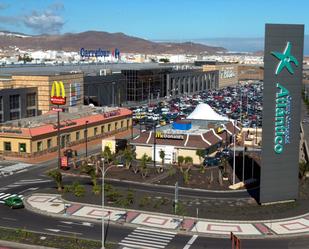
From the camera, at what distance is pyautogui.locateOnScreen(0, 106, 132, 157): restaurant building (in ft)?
237

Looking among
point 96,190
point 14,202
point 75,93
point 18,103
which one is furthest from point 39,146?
point 75,93

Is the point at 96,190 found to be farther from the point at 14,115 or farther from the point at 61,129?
the point at 14,115

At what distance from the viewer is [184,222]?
1693 inches

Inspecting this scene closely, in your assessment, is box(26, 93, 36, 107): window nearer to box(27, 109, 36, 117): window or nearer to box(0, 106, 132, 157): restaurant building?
box(27, 109, 36, 117): window

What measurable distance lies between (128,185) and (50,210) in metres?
13.0

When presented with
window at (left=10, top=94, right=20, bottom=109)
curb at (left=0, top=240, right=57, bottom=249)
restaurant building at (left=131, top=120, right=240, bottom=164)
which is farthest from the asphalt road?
window at (left=10, top=94, right=20, bottom=109)

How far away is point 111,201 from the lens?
49.1 m

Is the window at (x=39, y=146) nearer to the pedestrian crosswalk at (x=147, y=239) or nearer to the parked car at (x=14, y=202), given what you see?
the parked car at (x=14, y=202)

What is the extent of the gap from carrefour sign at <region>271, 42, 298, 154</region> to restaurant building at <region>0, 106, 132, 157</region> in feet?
124

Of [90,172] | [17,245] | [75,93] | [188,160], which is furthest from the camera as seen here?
[75,93]

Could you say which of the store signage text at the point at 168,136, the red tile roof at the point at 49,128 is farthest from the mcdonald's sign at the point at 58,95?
the store signage text at the point at 168,136

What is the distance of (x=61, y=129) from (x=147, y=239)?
4301 centimetres

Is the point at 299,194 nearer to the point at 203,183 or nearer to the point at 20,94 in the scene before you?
the point at 203,183

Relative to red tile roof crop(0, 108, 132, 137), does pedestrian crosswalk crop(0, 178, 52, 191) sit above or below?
below
